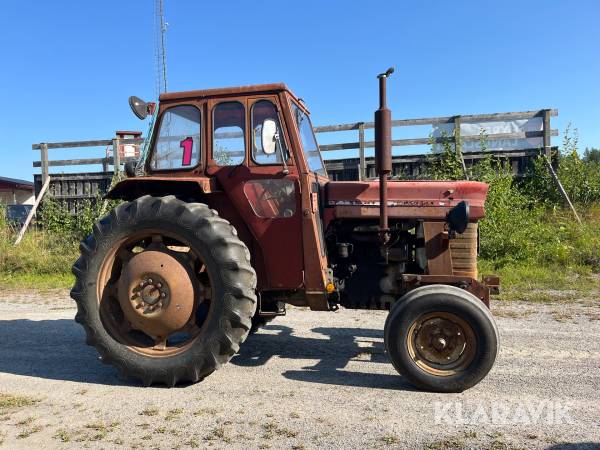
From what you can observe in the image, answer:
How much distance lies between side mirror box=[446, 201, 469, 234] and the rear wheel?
1.67 metres

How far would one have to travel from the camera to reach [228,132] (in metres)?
4.27

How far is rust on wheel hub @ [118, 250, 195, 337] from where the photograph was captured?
155 inches

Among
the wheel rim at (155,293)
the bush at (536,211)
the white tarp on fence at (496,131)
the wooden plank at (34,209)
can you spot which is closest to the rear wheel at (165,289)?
the wheel rim at (155,293)

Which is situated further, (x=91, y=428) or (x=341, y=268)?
(x=341, y=268)

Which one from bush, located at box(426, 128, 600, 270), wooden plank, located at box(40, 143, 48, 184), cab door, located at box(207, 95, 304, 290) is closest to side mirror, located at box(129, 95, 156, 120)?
cab door, located at box(207, 95, 304, 290)

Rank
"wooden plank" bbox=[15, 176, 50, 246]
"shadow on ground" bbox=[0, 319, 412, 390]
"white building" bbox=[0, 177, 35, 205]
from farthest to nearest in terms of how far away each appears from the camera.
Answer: "white building" bbox=[0, 177, 35, 205] < "wooden plank" bbox=[15, 176, 50, 246] < "shadow on ground" bbox=[0, 319, 412, 390]

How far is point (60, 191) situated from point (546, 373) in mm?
12000

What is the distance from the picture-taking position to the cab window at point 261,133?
4.13m

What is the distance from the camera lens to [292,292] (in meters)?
4.22

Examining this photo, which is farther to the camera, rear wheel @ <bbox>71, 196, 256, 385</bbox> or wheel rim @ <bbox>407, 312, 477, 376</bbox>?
rear wheel @ <bbox>71, 196, 256, 385</bbox>

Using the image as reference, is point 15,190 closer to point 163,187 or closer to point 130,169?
point 130,169

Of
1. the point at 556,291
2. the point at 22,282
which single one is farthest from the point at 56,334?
the point at 556,291

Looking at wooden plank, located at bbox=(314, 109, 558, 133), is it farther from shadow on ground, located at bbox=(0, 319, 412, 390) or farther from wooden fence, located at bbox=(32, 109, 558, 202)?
shadow on ground, located at bbox=(0, 319, 412, 390)

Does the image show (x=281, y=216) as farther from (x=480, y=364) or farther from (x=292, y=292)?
(x=480, y=364)
